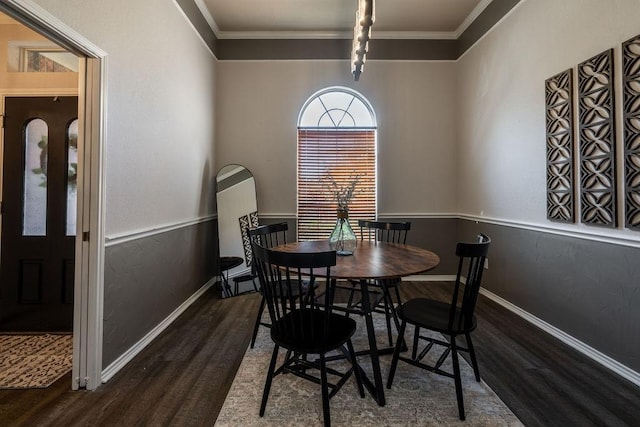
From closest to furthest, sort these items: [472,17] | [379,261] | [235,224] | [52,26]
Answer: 1. [52,26]
2. [379,261]
3. [472,17]
4. [235,224]

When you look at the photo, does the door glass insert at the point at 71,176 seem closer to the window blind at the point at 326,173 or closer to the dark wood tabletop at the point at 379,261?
the dark wood tabletop at the point at 379,261

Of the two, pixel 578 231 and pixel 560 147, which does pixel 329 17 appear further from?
pixel 578 231

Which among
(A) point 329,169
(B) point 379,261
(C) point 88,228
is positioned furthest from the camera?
(A) point 329,169

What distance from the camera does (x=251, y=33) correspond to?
153 inches

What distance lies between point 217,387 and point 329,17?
156 inches

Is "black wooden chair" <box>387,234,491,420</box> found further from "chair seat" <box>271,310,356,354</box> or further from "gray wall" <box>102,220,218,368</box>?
"gray wall" <box>102,220,218,368</box>

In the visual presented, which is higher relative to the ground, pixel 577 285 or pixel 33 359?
pixel 577 285

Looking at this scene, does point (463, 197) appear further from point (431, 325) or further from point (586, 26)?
point (431, 325)

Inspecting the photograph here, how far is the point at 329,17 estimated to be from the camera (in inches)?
140

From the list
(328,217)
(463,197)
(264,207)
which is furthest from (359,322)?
(463,197)

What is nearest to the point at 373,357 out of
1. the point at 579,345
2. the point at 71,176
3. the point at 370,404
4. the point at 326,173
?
the point at 370,404

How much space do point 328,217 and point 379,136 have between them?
1.32 metres

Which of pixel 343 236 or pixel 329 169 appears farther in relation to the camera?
pixel 329 169

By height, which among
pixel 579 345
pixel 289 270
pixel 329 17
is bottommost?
pixel 579 345
